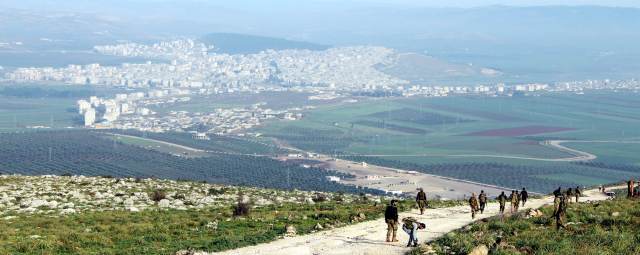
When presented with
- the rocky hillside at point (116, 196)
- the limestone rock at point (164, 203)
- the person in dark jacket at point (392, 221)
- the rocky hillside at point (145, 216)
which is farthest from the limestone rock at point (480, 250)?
the limestone rock at point (164, 203)

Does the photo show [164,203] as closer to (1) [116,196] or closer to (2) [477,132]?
(1) [116,196]

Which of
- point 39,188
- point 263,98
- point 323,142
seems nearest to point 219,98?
point 263,98

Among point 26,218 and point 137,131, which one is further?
point 137,131

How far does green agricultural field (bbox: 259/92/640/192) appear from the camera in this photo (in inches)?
4365

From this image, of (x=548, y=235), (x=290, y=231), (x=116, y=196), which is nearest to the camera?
(x=548, y=235)

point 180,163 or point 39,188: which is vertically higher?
point 39,188

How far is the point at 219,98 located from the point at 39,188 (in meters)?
158

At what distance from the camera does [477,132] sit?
144 m

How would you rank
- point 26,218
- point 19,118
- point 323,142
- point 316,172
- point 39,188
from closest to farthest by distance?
point 26,218 < point 39,188 < point 316,172 < point 323,142 < point 19,118

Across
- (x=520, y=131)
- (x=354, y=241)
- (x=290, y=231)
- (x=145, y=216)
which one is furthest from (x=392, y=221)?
(x=520, y=131)

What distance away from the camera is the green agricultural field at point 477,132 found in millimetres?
110875

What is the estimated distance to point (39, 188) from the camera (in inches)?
1416

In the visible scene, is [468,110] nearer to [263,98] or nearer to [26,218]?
[263,98]

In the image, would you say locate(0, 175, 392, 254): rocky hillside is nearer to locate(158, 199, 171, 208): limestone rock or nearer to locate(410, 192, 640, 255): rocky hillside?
locate(158, 199, 171, 208): limestone rock
